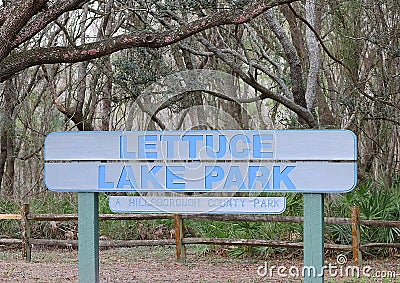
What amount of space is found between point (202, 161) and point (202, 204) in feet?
1.58

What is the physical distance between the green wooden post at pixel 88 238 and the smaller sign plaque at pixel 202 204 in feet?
0.99

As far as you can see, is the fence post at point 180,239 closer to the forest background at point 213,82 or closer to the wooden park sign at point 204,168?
the forest background at point 213,82

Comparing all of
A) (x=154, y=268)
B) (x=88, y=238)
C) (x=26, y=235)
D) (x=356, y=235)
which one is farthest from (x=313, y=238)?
(x=26, y=235)

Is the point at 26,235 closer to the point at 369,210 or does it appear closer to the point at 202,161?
the point at 369,210

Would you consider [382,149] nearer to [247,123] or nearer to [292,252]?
[247,123]

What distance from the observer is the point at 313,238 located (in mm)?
7762

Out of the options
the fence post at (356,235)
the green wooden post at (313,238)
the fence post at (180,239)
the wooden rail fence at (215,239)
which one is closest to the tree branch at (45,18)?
A: the green wooden post at (313,238)

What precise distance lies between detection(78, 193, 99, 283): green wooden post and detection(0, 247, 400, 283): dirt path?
2866 mm

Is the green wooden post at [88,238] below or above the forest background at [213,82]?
below

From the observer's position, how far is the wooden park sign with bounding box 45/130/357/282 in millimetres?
7762

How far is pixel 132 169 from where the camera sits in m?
8.14

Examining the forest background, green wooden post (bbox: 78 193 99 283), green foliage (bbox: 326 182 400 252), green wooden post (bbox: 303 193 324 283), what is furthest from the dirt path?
green wooden post (bbox: 303 193 324 283)

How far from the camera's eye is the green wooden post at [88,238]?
27.2 ft

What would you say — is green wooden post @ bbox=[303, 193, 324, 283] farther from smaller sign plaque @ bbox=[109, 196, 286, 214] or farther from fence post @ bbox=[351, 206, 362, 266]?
fence post @ bbox=[351, 206, 362, 266]
